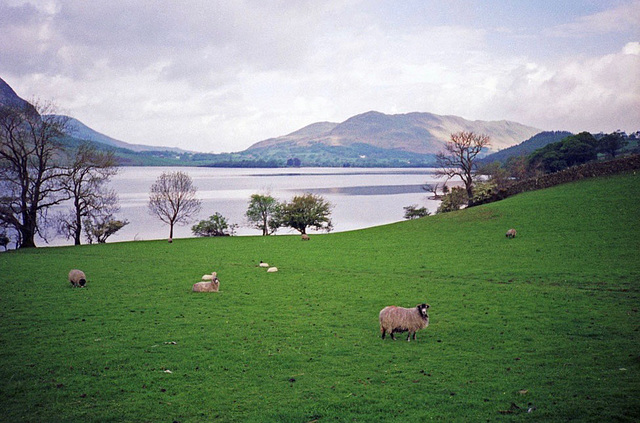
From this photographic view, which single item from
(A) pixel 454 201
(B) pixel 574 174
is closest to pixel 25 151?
(A) pixel 454 201

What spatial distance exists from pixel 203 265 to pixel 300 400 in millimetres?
23417

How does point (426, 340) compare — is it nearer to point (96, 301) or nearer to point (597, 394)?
point (597, 394)

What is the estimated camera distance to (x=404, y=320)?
47.3 feet

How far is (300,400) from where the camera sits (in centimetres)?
1009

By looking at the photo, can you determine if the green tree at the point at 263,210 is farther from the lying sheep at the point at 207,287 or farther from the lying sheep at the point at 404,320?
the lying sheep at the point at 404,320

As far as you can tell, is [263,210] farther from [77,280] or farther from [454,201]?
[77,280]

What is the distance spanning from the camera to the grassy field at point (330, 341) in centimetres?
975

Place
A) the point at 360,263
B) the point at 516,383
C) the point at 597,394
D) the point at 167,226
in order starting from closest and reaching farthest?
the point at 597,394, the point at 516,383, the point at 360,263, the point at 167,226

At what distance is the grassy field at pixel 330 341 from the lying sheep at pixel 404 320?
1.47ft

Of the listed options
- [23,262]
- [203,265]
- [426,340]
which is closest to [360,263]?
[203,265]

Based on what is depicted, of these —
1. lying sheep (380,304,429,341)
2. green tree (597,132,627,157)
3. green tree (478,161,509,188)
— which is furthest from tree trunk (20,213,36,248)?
green tree (597,132,627,157)

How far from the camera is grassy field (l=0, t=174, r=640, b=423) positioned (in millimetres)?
9750

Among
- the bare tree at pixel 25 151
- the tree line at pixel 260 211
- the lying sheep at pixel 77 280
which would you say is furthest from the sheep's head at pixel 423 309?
the tree line at pixel 260 211

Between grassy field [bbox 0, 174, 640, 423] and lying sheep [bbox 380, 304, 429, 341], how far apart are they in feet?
1.47
